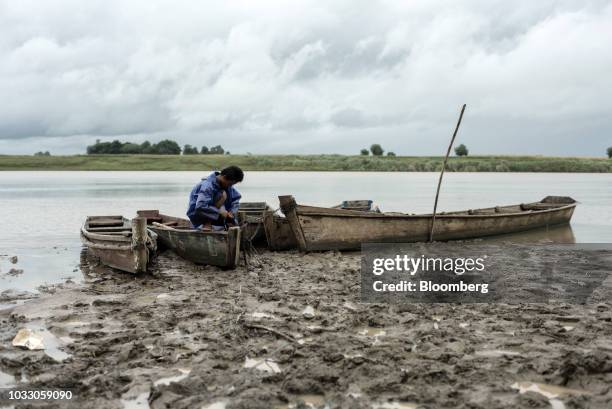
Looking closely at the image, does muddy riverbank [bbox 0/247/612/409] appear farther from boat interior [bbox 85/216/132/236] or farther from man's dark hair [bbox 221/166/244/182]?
boat interior [bbox 85/216/132/236]

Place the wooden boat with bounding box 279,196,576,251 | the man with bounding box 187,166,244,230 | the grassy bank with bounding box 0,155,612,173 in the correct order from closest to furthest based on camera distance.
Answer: the man with bounding box 187,166,244,230, the wooden boat with bounding box 279,196,576,251, the grassy bank with bounding box 0,155,612,173

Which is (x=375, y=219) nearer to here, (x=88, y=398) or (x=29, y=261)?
(x=29, y=261)

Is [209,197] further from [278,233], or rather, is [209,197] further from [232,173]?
[278,233]

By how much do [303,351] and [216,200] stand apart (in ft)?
20.6

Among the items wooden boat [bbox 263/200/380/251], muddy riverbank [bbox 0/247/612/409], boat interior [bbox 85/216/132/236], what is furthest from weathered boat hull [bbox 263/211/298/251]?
muddy riverbank [bbox 0/247/612/409]

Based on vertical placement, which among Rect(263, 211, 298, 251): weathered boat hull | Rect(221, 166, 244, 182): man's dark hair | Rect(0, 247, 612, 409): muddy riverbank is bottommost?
Rect(0, 247, 612, 409): muddy riverbank

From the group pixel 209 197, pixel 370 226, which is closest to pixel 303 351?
pixel 209 197

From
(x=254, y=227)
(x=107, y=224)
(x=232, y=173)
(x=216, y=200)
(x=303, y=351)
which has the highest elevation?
(x=232, y=173)

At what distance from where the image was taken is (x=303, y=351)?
6.15 metres

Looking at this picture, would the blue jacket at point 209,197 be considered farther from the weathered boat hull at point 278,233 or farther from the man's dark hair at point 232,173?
the weathered boat hull at point 278,233

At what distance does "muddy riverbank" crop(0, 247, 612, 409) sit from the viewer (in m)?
5.09

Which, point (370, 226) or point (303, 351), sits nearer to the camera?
point (303, 351)

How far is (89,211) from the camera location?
29.0m

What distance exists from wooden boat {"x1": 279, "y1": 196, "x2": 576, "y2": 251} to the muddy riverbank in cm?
400
